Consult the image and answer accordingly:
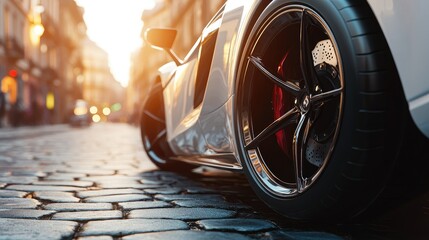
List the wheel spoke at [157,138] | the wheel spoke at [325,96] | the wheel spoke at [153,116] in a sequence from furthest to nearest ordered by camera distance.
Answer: the wheel spoke at [153,116]
the wheel spoke at [157,138]
the wheel spoke at [325,96]

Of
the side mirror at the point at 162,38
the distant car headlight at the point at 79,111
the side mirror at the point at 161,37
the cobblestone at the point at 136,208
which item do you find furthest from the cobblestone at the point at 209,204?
the distant car headlight at the point at 79,111

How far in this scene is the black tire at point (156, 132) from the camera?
14.7 ft

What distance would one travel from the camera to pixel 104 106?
377 ft

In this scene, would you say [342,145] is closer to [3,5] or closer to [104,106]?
[3,5]

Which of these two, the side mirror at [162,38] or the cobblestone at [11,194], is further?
the side mirror at [162,38]

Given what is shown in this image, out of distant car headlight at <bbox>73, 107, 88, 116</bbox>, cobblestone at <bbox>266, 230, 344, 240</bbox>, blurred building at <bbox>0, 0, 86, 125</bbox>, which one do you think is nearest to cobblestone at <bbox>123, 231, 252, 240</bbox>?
cobblestone at <bbox>266, 230, 344, 240</bbox>

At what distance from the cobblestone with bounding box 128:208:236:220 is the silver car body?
28 cm

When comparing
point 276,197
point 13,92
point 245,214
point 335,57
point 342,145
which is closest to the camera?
point 342,145

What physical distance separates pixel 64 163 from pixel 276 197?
12.1 feet

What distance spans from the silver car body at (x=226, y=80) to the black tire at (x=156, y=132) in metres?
0.27

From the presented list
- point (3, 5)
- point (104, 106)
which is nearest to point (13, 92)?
point (3, 5)

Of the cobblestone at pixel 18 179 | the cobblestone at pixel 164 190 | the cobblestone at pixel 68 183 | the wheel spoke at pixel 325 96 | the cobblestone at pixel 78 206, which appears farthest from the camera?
the cobblestone at pixel 18 179

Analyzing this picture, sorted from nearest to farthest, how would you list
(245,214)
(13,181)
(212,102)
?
(245,214) < (212,102) < (13,181)

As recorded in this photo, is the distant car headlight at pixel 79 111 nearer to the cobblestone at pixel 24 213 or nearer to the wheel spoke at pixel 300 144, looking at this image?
the cobblestone at pixel 24 213
